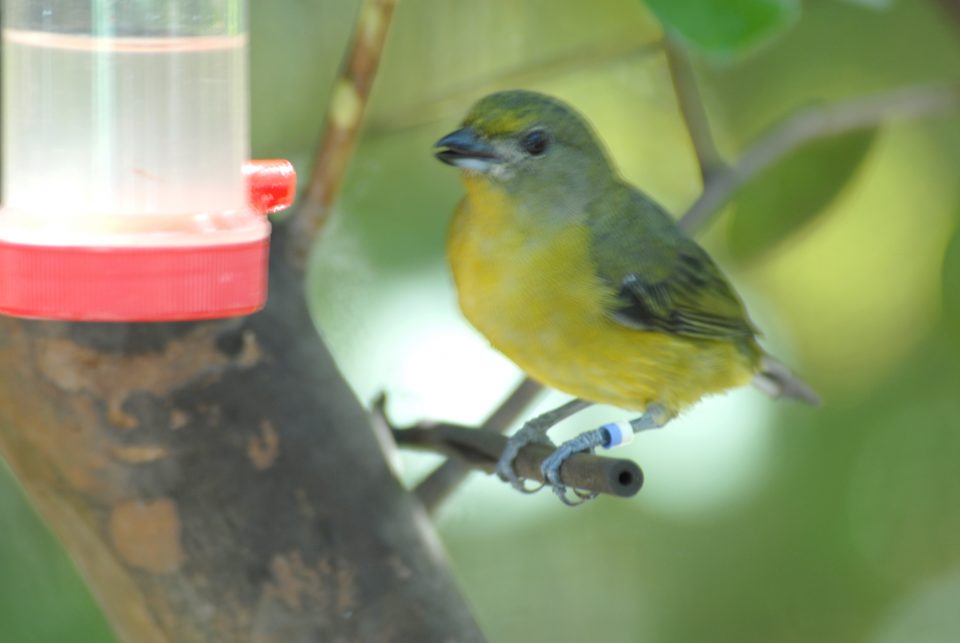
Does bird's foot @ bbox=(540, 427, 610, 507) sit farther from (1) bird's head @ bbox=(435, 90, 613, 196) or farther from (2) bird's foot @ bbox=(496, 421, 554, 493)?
(1) bird's head @ bbox=(435, 90, 613, 196)

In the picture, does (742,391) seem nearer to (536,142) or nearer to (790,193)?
(790,193)

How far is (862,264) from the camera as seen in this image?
170 inches

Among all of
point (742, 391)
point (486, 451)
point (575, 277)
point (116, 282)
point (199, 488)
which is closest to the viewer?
point (116, 282)

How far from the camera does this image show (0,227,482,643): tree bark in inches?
89.4

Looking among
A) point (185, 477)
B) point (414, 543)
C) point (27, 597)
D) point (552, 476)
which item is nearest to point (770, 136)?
point (552, 476)

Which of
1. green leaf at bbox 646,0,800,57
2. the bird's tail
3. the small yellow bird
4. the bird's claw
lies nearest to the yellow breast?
the small yellow bird

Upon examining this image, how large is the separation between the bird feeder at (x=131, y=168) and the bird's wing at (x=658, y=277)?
3.38ft

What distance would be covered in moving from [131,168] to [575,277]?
3.75ft

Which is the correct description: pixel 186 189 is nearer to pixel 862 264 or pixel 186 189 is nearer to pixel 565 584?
pixel 565 584

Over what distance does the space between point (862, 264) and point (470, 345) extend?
4.42 feet

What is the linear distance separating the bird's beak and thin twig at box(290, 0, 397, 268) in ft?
0.60

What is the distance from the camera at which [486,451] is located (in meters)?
2.44

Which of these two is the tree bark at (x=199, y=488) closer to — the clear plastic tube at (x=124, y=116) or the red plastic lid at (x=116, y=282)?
the clear plastic tube at (x=124, y=116)

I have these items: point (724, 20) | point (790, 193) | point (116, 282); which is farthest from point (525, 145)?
point (116, 282)
